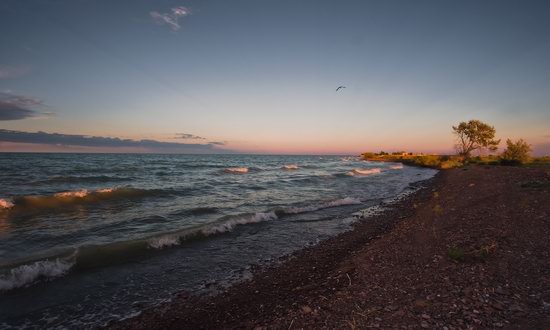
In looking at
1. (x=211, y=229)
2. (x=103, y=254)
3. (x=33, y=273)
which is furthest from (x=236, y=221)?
(x=33, y=273)

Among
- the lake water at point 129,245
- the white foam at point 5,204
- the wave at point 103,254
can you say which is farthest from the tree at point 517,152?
the white foam at point 5,204

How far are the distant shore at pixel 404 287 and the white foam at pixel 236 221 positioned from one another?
15.1ft

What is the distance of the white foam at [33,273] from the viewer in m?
8.41

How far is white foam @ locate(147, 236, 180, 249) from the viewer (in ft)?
38.7

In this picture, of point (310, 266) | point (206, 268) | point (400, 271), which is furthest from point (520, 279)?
point (206, 268)

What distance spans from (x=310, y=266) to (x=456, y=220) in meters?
7.08

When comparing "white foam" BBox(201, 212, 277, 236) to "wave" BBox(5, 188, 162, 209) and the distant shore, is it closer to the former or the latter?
the distant shore

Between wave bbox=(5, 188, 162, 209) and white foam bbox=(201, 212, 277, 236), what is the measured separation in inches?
448

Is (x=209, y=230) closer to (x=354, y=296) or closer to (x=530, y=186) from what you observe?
(x=354, y=296)

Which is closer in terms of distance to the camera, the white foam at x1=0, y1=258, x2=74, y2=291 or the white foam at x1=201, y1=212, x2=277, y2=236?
the white foam at x1=0, y1=258, x2=74, y2=291

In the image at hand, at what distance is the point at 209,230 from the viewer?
45.2 feet

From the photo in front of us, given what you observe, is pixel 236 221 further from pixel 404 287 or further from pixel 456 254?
pixel 456 254

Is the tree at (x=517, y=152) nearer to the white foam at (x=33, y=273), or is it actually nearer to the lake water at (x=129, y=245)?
the lake water at (x=129, y=245)

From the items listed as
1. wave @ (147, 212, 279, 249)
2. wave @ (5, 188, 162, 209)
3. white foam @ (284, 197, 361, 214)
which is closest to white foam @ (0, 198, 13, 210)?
wave @ (5, 188, 162, 209)
